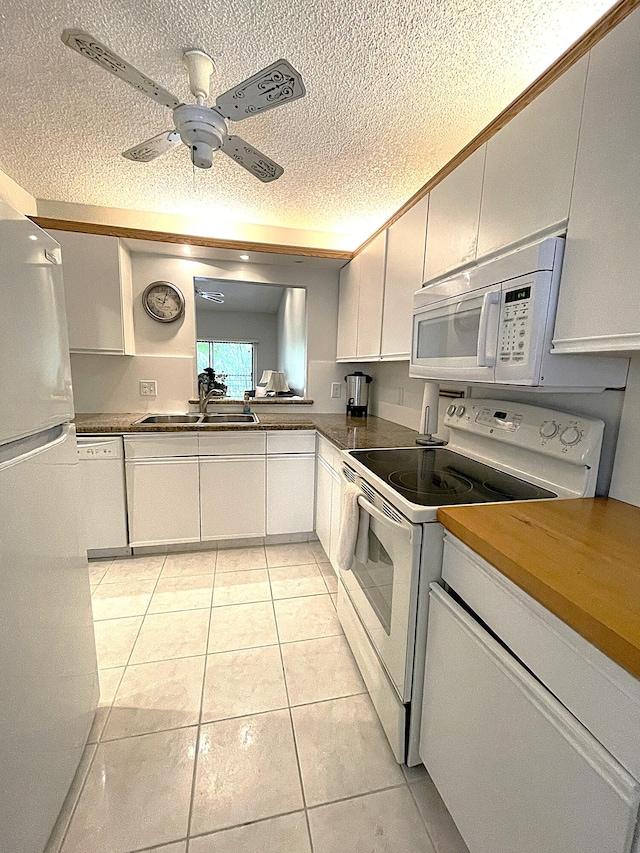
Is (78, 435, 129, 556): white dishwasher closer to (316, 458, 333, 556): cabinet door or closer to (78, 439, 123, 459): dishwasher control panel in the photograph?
(78, 439, 123, 459): dishwasher control panel

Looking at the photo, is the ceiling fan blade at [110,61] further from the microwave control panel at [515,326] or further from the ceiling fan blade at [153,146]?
the microwave control panel at [515,326]

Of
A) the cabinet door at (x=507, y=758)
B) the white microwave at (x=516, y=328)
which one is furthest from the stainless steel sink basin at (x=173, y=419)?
the cabinet door at (x=507, y=758)

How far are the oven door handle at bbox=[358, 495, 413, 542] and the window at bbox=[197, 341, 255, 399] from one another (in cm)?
566

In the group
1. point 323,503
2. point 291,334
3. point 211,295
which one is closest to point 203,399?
point 323,503

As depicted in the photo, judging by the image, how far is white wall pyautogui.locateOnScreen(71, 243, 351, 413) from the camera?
2.73 metres

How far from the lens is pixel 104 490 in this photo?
7.52 ft

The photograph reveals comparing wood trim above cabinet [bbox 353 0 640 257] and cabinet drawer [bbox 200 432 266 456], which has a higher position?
wood trim above cabinet [bbox 353 0 640 257]

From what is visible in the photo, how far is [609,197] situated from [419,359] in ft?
2.89

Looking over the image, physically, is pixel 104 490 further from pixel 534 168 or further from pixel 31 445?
pixel 534 168

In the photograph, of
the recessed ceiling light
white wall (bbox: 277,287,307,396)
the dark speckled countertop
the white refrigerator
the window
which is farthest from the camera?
the window

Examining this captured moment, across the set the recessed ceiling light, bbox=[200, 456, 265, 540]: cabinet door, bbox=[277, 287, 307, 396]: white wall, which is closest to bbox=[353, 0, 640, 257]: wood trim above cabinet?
bbox=[200, 456, 265, 540]: cabinet door

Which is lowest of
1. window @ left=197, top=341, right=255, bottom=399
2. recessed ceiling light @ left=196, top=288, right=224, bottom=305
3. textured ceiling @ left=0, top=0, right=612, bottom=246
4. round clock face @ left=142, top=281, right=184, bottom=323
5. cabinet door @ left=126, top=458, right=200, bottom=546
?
cabinet door @ left=126, top=458, right=200, bottom=546

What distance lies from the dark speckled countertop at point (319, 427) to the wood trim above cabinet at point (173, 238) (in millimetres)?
1210

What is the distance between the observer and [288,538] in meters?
2.72
